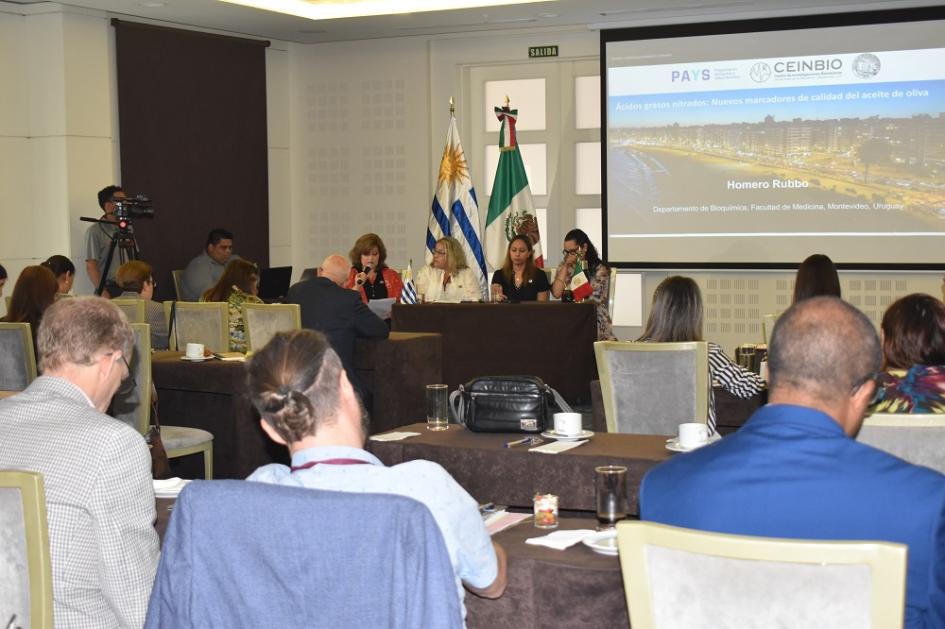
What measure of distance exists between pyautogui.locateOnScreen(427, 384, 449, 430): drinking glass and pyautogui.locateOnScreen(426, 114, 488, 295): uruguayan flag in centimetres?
665

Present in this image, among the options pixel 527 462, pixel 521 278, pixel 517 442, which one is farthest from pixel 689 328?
pixel 521 278

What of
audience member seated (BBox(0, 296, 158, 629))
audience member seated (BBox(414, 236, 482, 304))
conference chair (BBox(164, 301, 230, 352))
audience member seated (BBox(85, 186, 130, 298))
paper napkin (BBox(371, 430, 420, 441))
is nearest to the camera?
audience member seated (BBox(0, 296, 158, 629))

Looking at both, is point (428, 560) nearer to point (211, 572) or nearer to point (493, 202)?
point (211, 572)

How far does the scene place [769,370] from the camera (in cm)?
214

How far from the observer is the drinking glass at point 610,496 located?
9.07ft

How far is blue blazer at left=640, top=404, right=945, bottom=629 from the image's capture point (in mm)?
1886

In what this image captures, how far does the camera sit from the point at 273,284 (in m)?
9.99

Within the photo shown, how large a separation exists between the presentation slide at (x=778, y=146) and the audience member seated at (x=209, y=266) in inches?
139

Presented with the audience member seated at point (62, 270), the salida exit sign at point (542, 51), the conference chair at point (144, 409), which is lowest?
the conference chair at point (144, 409)

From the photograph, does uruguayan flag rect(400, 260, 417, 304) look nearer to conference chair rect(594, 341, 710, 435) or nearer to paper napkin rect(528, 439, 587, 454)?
conference chair rect(594, 341, 710, 435)

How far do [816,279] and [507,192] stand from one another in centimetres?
566

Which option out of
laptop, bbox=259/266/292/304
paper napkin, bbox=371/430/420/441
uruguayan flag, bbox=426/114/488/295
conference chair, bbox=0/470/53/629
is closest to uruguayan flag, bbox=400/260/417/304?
laptop, bbox=259/266/292/304

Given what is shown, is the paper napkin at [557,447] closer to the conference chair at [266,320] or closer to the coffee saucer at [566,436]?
the coffee saucer at [566,436]

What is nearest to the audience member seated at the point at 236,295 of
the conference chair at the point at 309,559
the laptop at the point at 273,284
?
the laptop at the point at 273,284
